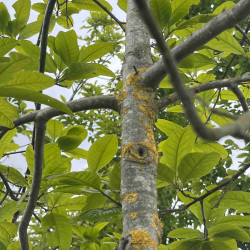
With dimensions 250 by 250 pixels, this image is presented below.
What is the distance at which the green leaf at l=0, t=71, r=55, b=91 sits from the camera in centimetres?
89

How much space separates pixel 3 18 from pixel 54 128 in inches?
18.1

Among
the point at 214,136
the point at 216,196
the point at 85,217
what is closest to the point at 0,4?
the point at 85,217

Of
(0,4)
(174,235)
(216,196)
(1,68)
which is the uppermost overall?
(0,4)

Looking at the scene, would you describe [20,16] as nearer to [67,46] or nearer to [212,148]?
[67,46]

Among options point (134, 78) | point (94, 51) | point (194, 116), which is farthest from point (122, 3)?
point (194, 116)

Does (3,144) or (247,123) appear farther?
(3,144)

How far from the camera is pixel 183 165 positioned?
3.55 feet

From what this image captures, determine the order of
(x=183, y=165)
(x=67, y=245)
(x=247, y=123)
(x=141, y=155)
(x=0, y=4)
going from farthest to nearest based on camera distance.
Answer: (x=0, y=4)
(x=67, y=245)
(x=183, y=165)
(x=141, y=155)
(x=247, y=123)

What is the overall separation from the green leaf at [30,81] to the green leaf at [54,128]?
1.63ft

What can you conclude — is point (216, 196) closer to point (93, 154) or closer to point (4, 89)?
point (93, 154)

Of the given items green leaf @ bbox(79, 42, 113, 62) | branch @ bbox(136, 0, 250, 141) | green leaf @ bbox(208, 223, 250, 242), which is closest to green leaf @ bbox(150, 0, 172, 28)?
green leaf @ bbox(79, 42, 113, 62)

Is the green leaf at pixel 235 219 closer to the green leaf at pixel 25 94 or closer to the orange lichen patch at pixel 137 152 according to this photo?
the orange lichen patch at pixel 137 152

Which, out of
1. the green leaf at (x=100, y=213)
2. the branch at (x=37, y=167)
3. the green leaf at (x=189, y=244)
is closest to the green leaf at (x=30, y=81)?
the branch at (x=37, y=167)

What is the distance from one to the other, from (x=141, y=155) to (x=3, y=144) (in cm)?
66
